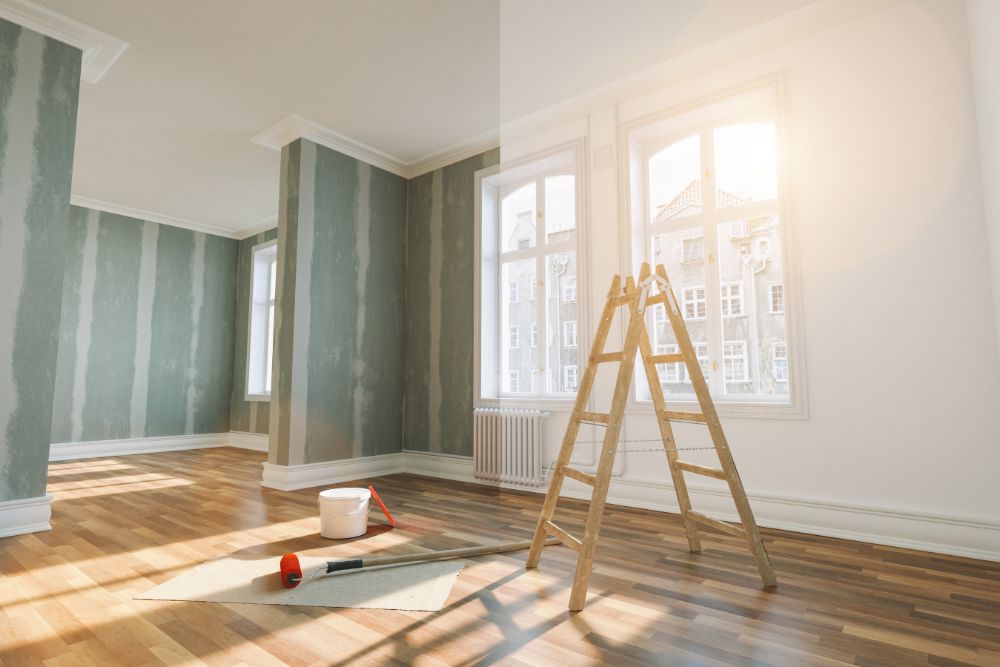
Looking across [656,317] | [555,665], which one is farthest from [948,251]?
[555,665]

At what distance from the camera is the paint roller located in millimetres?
2221

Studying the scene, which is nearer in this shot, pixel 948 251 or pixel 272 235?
pixel 948 251

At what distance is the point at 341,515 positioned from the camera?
2.95 m

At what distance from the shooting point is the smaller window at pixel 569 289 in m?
4.50

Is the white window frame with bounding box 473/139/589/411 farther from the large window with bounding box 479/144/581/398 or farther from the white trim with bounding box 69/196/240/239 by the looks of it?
the white trim with bounding box 69/196/240/239

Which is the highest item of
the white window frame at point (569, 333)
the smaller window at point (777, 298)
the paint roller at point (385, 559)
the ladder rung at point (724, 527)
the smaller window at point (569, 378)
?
the smaller window at point (777, 298)

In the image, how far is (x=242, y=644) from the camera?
1.73 meters

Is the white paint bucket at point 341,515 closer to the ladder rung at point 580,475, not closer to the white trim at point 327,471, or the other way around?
the ladder rung at point 580,475

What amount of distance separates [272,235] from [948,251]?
7.18 metres

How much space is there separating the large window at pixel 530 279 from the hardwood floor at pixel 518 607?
1.58 meters

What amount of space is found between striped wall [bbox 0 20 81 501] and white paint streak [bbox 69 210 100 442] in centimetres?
388

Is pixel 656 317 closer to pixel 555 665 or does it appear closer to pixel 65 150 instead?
pixel 555 665

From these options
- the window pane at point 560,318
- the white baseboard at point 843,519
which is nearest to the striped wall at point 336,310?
the window pane at point 560,318

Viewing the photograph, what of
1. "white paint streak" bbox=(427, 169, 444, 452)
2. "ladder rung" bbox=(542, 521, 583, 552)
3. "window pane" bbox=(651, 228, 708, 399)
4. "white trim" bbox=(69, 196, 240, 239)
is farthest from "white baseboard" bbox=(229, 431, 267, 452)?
"ladder rung" bbox=(542, 521, 583, 552)
